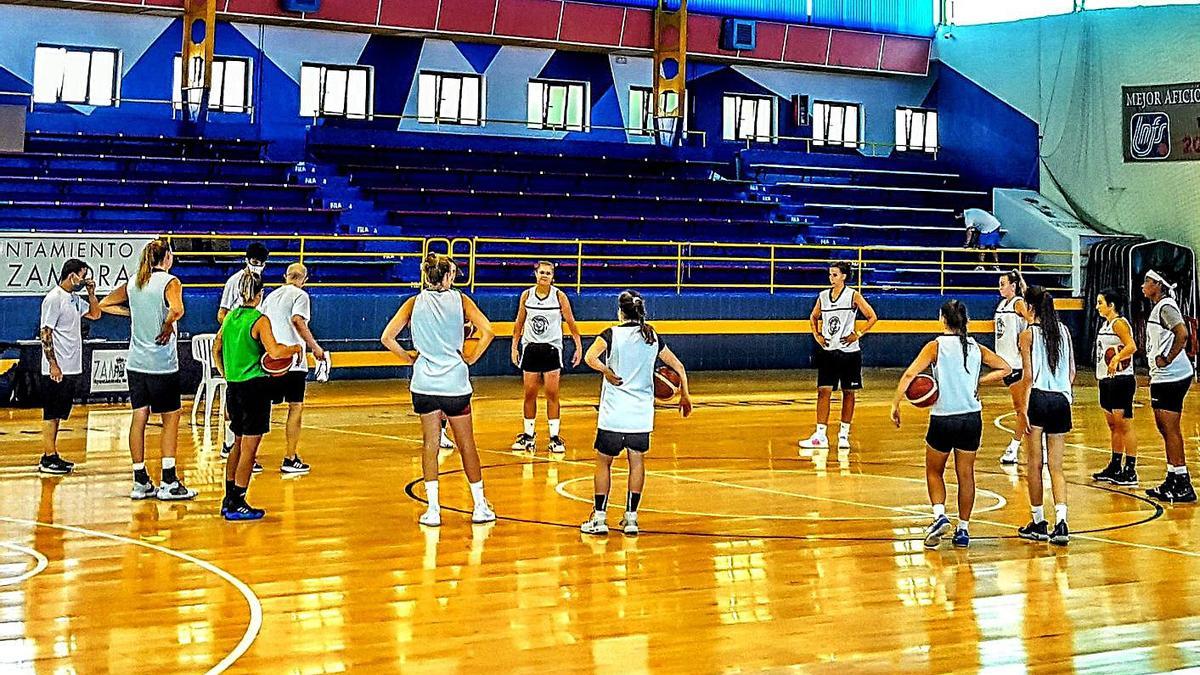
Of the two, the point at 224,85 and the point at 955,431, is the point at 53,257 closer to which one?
the point at 224,85

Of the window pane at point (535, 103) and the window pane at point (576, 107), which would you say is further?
the window pane at point (576, 107)

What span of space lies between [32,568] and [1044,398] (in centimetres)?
605

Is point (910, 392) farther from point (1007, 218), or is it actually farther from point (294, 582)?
point (1007, 218)

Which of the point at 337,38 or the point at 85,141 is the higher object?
the point at 337,38

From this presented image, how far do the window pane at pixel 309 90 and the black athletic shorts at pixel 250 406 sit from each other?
55.3 ft

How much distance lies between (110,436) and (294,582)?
22.8ft

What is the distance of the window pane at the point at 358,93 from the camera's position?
25.8 m

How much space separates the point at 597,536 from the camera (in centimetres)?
868

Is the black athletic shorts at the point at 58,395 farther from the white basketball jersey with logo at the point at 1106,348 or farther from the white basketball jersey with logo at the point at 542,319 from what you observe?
the white basketball jersey with logo at the point at 1106,348

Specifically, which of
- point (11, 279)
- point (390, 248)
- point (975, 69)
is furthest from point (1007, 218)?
point (11, 279)

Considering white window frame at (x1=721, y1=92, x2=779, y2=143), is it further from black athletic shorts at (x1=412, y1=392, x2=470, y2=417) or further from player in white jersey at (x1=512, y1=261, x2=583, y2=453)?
black athletic shorts at (x1=412, y1=392, x2=470, y2=417)

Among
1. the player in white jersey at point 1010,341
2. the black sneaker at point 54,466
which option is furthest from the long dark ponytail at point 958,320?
the black sneaker at point 54,466

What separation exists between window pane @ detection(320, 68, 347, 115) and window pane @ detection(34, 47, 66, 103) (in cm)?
454

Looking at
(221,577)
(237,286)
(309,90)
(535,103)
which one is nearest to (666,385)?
(221,577)
